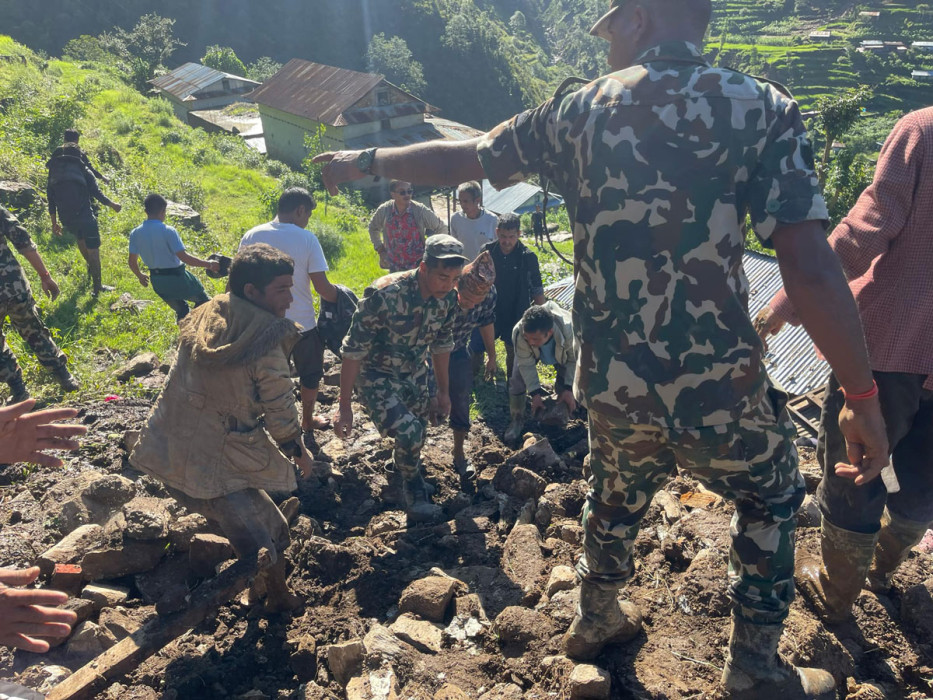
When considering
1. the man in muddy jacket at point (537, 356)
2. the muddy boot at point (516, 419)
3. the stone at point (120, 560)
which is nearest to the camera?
the stone at point (120, 560)

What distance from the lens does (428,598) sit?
320 centimetres

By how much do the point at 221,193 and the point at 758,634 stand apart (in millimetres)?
15347

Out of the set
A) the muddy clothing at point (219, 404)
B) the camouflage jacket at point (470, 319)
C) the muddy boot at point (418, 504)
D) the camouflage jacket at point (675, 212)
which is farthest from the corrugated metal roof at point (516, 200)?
the camouflage jacket at point (675, 212)

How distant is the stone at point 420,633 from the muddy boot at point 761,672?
1227 mm

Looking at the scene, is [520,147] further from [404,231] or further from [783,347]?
[783,347]

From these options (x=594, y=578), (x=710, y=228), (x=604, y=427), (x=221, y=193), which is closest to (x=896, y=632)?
(x=594, y=578)

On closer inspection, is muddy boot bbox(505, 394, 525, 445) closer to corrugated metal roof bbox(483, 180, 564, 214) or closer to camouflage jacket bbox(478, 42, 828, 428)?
camouflage jacket bbox(478, 42, 828, 428)

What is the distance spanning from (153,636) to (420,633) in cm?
115

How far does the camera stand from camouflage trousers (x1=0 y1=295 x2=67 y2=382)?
5395mm

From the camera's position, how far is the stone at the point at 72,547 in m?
3.49

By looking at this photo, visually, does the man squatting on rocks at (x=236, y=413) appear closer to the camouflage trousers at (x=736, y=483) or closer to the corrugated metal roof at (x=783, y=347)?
the camouflage trousers at (x=736, y=483)

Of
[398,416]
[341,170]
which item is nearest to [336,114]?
[398,416]

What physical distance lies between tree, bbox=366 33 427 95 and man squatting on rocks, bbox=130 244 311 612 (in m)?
55.0

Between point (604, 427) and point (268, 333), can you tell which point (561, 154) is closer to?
point (604, 427)
